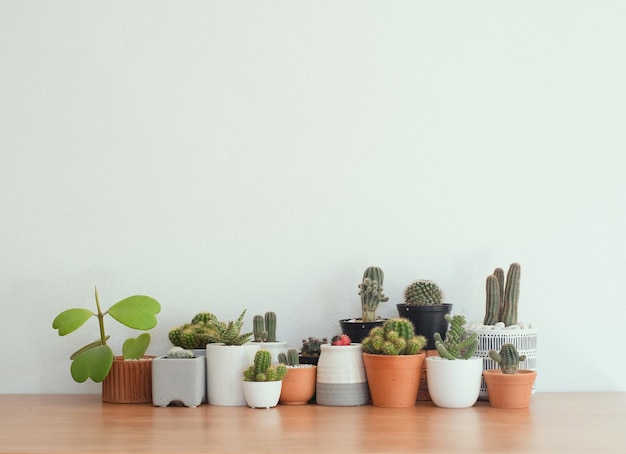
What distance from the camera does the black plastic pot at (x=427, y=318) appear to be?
184 cm

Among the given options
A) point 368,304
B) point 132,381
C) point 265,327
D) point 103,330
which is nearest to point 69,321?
point 103,330

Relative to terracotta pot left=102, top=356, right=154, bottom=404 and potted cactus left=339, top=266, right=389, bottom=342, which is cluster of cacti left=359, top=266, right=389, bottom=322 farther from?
terracotta pot left=102, top=356, right=154, bottom=404

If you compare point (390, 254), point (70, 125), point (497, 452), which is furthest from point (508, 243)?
point (70, 125)

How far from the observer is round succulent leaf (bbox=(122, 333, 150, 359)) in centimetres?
183

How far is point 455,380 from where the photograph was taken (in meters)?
1.71

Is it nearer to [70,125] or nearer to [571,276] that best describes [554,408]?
[571,276]

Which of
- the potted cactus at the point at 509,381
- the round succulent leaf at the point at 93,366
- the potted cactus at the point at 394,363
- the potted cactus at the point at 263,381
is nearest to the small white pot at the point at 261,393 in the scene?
the potted cactus at the point at 263,381

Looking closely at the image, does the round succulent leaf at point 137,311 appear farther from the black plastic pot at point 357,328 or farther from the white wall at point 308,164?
the black plastic pot at point 357,328

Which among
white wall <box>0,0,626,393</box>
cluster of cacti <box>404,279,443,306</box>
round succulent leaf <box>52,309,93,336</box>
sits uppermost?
white wall <box>0,0,626,393</box>

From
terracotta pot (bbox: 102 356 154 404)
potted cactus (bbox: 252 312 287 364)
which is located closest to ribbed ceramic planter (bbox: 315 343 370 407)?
potted cactus (bbox: 252 312 287 364)

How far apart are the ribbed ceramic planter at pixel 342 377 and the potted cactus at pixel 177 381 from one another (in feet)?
0.86

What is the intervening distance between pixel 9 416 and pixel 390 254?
0.92m

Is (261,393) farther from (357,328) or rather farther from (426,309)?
(426,309)

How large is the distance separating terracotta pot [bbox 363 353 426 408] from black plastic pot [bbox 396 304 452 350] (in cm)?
10
